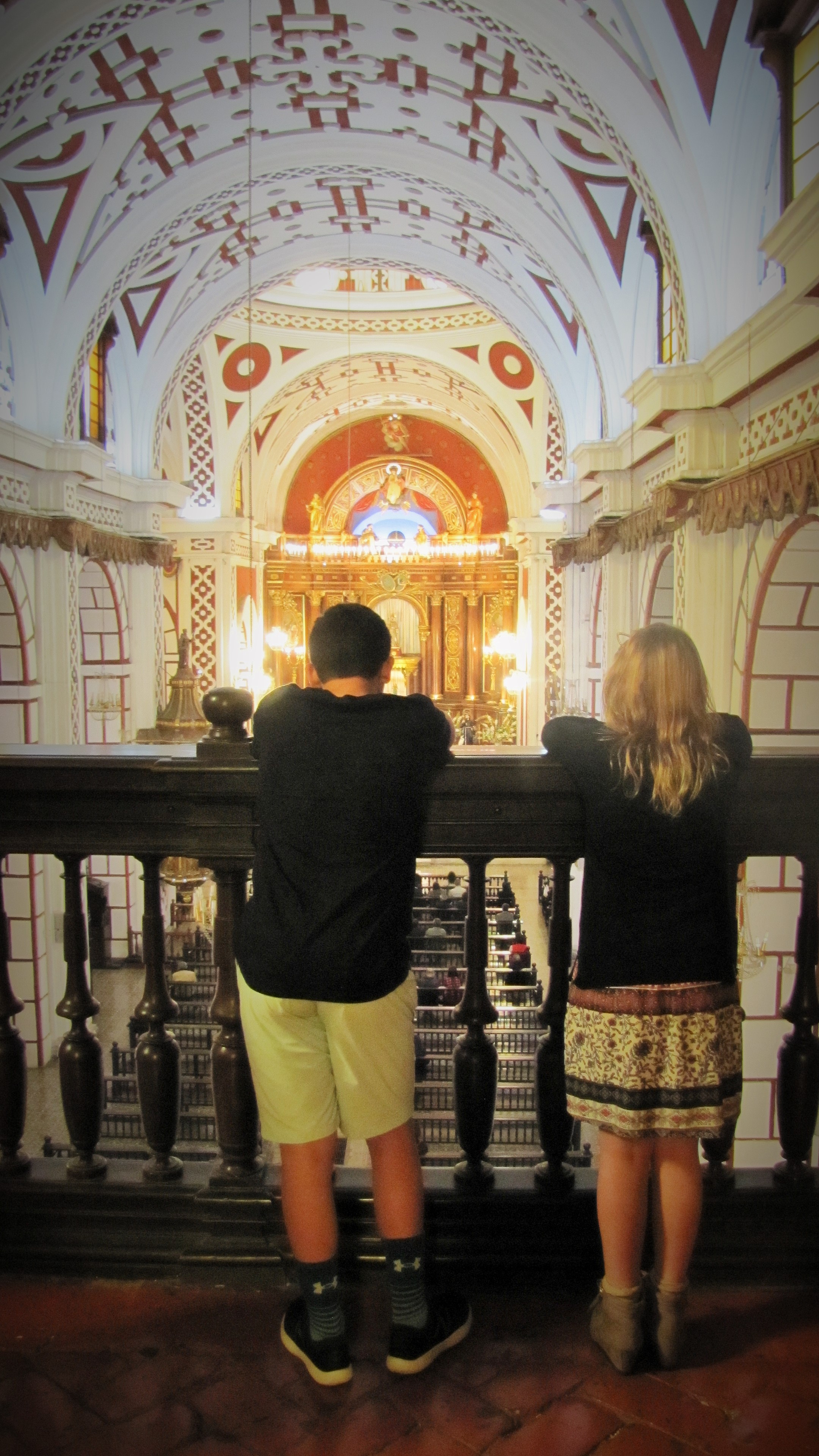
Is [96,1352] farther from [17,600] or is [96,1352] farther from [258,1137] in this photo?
[17,600]

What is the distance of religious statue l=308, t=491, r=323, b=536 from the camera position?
22203mm

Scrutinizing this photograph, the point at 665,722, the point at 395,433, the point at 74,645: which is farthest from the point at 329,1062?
the point at 395,433

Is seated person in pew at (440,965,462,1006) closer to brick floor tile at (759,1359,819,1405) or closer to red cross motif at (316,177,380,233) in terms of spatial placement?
brick floor tile at (759,1359,819,1405)

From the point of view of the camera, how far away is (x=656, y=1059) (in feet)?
5.03

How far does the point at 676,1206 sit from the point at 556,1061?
35 cm

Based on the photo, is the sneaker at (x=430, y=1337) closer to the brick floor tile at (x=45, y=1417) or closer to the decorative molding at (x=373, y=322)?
the brick floor tile at (x=45, y=1417)

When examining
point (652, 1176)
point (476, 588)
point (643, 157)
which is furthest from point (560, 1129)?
point (476, 588)

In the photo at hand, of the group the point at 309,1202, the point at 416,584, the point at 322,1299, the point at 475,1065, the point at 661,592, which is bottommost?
the point at 322,1299

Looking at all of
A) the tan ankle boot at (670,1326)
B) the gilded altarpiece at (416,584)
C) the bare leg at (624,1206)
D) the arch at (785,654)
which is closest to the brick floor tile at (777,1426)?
the tan ankle boot at (670,1326)

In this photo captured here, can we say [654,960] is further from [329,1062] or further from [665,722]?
[329,1062]

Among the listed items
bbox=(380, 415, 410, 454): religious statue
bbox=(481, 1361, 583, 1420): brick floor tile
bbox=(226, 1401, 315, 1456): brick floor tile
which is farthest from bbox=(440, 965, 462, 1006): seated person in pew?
bbox=(380, 415, 410, 454): religious statue

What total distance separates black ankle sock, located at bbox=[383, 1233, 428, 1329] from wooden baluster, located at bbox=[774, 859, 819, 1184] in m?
0.70

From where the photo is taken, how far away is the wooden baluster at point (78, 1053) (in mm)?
1823

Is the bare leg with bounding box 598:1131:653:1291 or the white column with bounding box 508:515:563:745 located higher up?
the white column with bounding box 508:515:563:745
